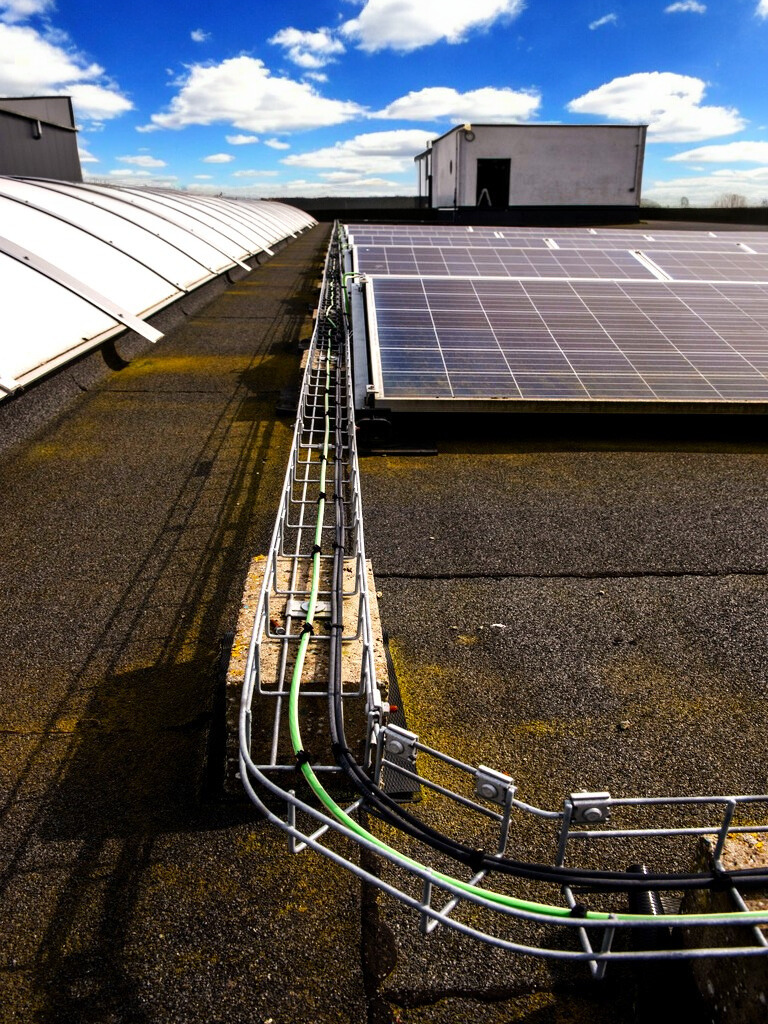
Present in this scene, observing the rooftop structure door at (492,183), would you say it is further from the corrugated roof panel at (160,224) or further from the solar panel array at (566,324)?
the solar panel array at (566,324)

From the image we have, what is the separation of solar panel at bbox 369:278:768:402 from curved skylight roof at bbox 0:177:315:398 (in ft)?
13.7

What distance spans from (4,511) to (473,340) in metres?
7.02

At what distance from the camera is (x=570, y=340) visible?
1170 centimetres

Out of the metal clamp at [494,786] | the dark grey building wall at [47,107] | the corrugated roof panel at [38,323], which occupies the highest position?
the dark grey building wall at [47,107]

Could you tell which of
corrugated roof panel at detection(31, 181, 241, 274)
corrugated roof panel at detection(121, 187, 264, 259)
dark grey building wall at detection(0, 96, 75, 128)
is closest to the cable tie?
corrugated roof panel at detection(31, 181, 241, 274)

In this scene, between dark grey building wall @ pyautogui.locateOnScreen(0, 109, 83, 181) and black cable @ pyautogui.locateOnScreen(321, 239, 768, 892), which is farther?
dark grey building wall @ pyautogui.locateOnScreen(0, 109, 83, 181)

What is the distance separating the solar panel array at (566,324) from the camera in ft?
35.0

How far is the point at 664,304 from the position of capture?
13.1 m

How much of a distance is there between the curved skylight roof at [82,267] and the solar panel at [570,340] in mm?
4182

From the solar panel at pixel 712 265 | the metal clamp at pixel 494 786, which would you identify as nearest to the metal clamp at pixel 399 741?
the metal clamp at pixel 494 786

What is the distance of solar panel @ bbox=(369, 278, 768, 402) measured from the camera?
10.6 metres

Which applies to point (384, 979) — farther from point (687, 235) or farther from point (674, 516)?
point (687, 235)

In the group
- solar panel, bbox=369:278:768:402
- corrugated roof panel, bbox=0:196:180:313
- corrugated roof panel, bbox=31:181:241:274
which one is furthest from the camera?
corrugated roof panel, bbox=31:181:241:274

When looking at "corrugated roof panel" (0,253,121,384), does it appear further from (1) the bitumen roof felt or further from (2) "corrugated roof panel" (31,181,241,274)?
(2) "corrugated roof panel" (31,181,241,274)
